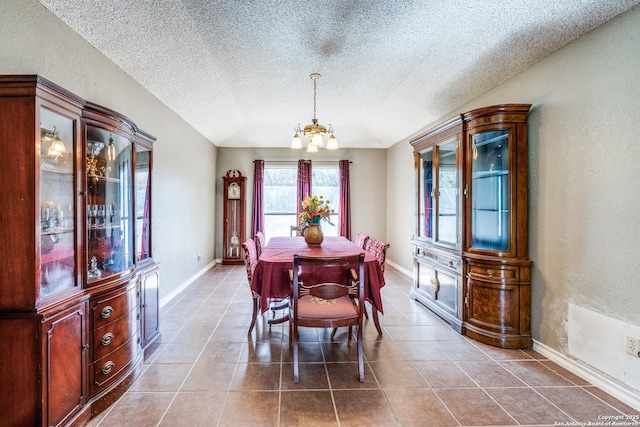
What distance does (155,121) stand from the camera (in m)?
3.52

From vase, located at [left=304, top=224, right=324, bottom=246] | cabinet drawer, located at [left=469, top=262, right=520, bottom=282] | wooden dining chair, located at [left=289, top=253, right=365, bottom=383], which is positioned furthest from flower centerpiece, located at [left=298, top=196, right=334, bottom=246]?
cabinet drawer, located at [left=469, top=262, right=520, bottom=282]

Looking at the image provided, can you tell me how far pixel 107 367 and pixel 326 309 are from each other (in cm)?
152

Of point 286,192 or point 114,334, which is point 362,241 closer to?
point 114,334

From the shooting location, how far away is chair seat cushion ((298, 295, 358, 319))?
7.38ft

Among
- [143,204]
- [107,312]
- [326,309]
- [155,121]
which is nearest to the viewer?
[107,312]

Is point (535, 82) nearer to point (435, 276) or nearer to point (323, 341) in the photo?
point (435, 276)

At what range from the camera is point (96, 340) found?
1.84 meters

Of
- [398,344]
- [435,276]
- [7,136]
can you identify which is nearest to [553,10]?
[435,276]

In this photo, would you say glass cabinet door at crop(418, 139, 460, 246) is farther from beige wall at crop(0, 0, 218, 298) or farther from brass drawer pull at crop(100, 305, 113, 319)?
beige wall at crop(0, 0, 218, 298)

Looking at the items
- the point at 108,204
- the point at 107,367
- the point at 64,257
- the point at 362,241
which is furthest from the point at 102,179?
the point at 362,241

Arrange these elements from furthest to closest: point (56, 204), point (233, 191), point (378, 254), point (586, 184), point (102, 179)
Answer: point (233, 191)
point (378, 254)
point (586, 184)
point (102, 179)
point (56, 204)

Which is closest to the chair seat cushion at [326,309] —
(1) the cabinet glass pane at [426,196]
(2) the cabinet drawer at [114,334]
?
(2) the cabinet drawer at [114,334]

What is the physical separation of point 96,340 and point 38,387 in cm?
37

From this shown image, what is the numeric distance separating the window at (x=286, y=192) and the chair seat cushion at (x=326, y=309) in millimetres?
4154
